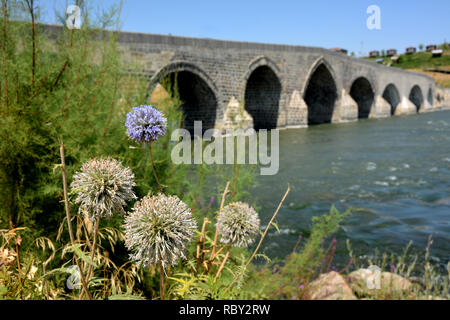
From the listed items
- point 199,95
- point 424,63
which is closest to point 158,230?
point 199,95

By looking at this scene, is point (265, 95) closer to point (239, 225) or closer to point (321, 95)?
point (321, 95)

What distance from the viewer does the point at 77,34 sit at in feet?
8.85

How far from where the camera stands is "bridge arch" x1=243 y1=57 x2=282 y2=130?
22.6m

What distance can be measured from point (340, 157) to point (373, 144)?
12.8ft

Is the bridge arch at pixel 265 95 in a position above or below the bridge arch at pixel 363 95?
below

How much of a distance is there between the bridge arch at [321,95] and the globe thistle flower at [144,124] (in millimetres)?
27220

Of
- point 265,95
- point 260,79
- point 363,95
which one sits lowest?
point 265,95

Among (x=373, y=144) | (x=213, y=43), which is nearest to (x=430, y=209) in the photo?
(x=373, y=144)

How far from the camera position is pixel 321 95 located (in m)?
29.4

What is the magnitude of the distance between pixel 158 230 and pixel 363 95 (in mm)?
37855

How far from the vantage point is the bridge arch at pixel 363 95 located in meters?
34.4

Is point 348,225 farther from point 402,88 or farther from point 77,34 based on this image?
point 402,88

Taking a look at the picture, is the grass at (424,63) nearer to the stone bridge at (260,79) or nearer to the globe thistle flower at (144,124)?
the stone bridge at (260,79)

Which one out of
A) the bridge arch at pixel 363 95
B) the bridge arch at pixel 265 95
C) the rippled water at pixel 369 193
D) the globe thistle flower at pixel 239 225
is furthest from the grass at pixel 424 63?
the globe thistle flower at pixel 239 225
